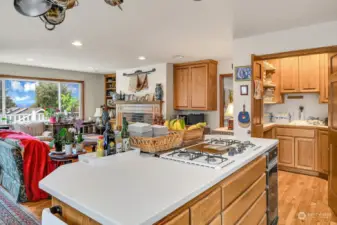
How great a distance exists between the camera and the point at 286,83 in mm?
4457

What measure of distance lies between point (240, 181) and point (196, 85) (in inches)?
165

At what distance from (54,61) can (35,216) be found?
3.92 metres

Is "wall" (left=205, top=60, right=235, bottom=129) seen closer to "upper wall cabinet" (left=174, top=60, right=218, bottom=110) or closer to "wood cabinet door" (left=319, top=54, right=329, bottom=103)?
"upper wall cabinet" (left=174, top=60, right=218, bottom=110)

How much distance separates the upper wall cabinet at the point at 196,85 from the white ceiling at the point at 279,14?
224cm

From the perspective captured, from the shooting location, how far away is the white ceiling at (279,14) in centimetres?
234

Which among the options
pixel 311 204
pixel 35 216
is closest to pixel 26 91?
pixel 35 216

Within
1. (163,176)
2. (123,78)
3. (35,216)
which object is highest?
(123,78)

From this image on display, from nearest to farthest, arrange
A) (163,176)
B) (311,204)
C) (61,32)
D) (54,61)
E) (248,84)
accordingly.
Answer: (163,176) → (311,204) → (61,32) → (248,84) → (54,61)

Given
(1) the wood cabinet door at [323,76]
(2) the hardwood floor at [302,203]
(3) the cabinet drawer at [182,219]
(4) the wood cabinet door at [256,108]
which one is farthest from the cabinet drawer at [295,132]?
(3) the cabinet drawer at [182,219]

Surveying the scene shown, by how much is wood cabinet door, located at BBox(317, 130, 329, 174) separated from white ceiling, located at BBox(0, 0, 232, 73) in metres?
2.19

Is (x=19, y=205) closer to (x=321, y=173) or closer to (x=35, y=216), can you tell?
(x=35, y=216)

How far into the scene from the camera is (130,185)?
1.12m

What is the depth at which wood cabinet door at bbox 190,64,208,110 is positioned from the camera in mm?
Answer: 5398

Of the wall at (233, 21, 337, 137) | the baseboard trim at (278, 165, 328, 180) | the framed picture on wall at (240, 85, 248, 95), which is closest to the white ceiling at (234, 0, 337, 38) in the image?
the wall at (233, 21, 337, 137)
